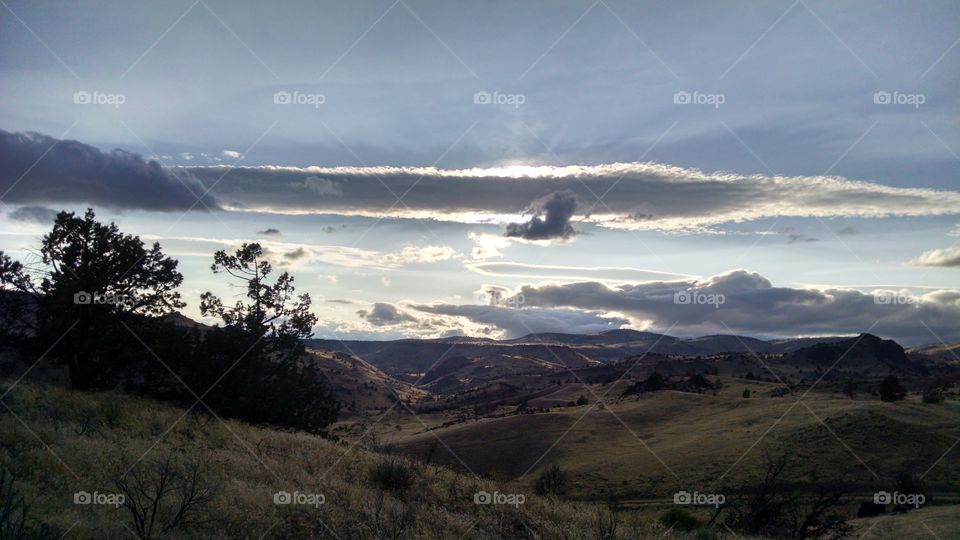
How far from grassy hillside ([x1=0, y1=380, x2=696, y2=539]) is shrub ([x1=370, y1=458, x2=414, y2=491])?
30 mm

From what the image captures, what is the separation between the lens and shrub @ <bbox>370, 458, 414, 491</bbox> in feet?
44.7

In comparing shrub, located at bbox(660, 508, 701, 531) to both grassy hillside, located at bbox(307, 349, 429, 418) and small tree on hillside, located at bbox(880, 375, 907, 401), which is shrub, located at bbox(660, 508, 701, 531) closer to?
small tree on hillside, located at bbox(880, 375, 907, 401)

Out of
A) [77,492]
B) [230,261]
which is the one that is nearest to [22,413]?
[77,492]

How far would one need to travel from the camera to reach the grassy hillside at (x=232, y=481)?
9.21 m

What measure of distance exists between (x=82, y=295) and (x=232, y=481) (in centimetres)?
1508

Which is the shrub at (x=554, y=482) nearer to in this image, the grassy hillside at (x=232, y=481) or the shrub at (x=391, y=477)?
the grassy hillside at (x=232, y=481)

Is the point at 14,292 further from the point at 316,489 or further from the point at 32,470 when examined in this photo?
the point at 316,489

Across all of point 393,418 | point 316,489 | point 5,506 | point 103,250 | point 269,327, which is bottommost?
point 393,418

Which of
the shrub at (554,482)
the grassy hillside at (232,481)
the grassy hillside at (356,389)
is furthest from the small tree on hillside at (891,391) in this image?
the grassy hillside at (356,389)

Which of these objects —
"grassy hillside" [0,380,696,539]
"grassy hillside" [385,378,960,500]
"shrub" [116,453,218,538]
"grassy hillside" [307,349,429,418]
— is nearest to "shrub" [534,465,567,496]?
"grassy hillside" [385,378,960,500]

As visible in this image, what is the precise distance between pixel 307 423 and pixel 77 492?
18.5 m

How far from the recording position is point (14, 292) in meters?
23.0

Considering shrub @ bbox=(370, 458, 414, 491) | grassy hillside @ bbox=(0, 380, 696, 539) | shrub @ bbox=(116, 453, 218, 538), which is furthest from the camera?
shrub @ bbox=(370, 458, 414, 491)

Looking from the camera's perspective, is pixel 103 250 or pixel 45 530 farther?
pixel 103 250
